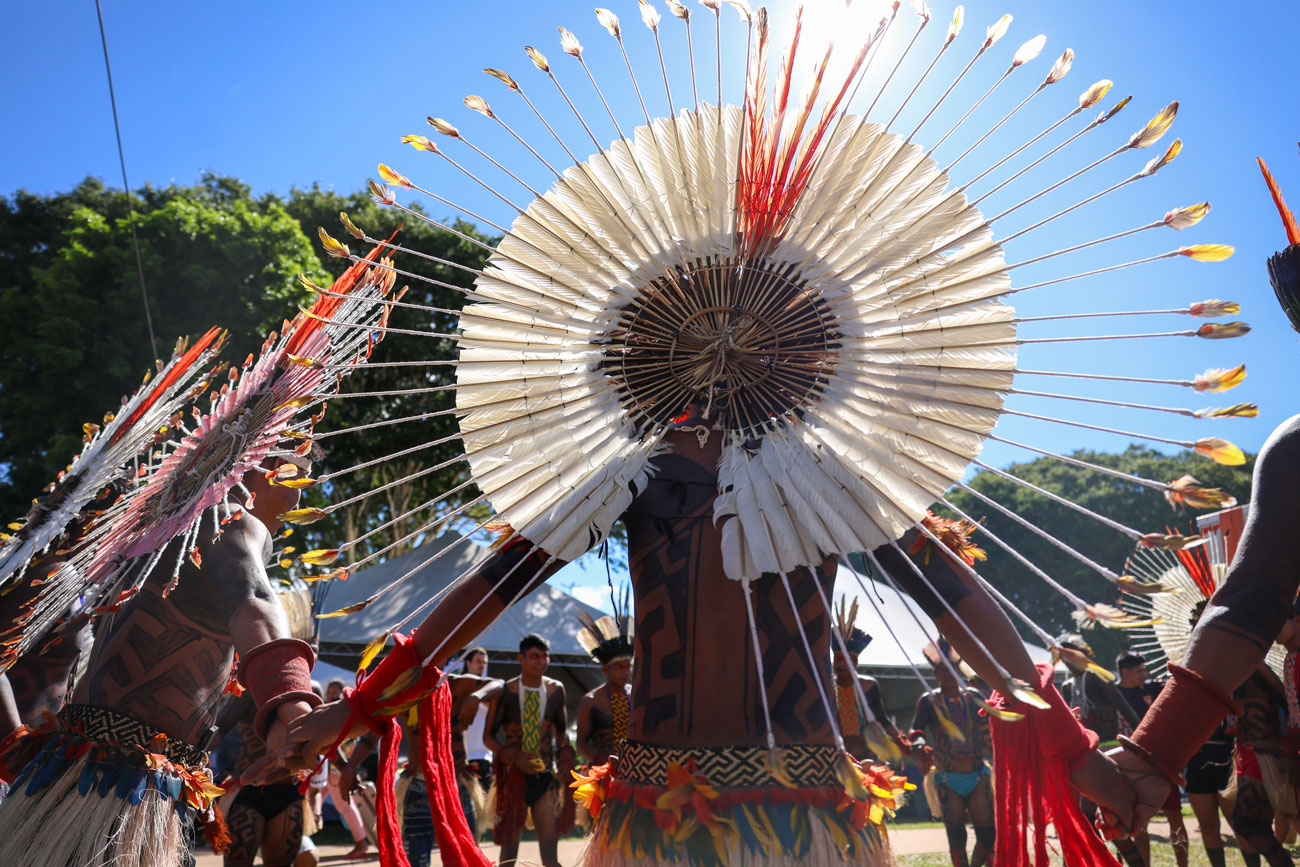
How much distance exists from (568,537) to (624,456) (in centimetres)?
23


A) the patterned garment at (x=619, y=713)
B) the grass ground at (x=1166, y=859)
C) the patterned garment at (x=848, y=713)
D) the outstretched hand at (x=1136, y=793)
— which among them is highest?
the patterned garment at (x=619, y=713)

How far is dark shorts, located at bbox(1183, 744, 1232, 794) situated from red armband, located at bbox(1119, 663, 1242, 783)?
609 centimetres

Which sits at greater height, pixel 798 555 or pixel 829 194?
pixel 829 194

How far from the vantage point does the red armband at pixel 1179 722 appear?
2.35m

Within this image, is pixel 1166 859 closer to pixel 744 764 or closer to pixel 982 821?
pixel 982 821

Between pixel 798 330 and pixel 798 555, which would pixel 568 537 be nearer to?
pixel 798 555

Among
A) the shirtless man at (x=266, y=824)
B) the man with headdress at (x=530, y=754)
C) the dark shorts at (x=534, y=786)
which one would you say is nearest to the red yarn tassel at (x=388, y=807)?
the shirtless man at (x=266, y=824)

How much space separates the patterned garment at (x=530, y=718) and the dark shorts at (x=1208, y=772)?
499 centimetres

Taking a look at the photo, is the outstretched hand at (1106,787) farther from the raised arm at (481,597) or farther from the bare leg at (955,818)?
the bare leg at (955,818)

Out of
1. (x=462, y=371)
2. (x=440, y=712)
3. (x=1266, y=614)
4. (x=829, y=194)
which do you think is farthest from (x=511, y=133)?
(x=1266, y=614)

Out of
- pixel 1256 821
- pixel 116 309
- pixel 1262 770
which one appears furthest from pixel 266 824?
pixel 116 309

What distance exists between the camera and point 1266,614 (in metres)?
2.46

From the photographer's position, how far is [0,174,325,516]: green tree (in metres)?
15.3

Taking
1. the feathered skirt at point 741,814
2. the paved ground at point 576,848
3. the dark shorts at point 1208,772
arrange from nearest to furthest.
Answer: the feathered skirt at point 741,814 → the dark shorts at point 1208,772 → the paved ground at point 576,848
